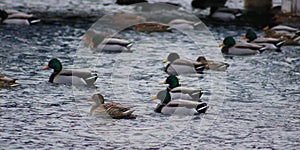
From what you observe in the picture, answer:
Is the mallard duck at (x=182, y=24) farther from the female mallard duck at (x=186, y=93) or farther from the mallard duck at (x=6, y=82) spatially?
the mallard duck at (x=6, y=82)

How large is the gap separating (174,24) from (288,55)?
18.7 ft

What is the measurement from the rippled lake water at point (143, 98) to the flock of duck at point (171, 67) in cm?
22

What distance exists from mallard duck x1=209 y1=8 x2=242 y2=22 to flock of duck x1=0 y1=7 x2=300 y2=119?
109 inches

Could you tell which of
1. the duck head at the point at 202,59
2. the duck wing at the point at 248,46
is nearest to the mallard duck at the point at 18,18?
the duck wing at the point at 248,46

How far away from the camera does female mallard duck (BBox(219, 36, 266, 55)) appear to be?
928 inches

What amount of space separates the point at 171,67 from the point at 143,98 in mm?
3231

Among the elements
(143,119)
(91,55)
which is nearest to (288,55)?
(91,55)

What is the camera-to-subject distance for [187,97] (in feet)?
55.8

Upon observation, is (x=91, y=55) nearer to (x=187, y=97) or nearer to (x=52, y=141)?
(x=187, y=97)

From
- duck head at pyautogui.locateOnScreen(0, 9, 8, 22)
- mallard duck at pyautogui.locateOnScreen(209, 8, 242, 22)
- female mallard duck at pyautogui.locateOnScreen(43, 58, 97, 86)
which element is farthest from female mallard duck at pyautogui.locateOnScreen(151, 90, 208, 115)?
mallard duck at pyautogui.locateOnScreen(209, 8, 242, 22)

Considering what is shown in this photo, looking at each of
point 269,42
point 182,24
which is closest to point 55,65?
point 269,42

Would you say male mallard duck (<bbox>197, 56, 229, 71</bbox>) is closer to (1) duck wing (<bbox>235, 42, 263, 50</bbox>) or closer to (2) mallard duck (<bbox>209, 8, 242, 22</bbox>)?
(1) duck wing (<bbox>235, 42, 263, 50</bbox>)

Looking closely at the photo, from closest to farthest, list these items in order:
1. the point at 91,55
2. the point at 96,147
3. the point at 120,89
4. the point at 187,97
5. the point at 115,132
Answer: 1. the point at 96,147
2. the point at 115,132
3. the point at 187,97
4. the point at 120,89
5. the point at 91,55

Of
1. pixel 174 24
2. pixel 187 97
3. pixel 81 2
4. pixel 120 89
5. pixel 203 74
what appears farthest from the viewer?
pixel 81 2
